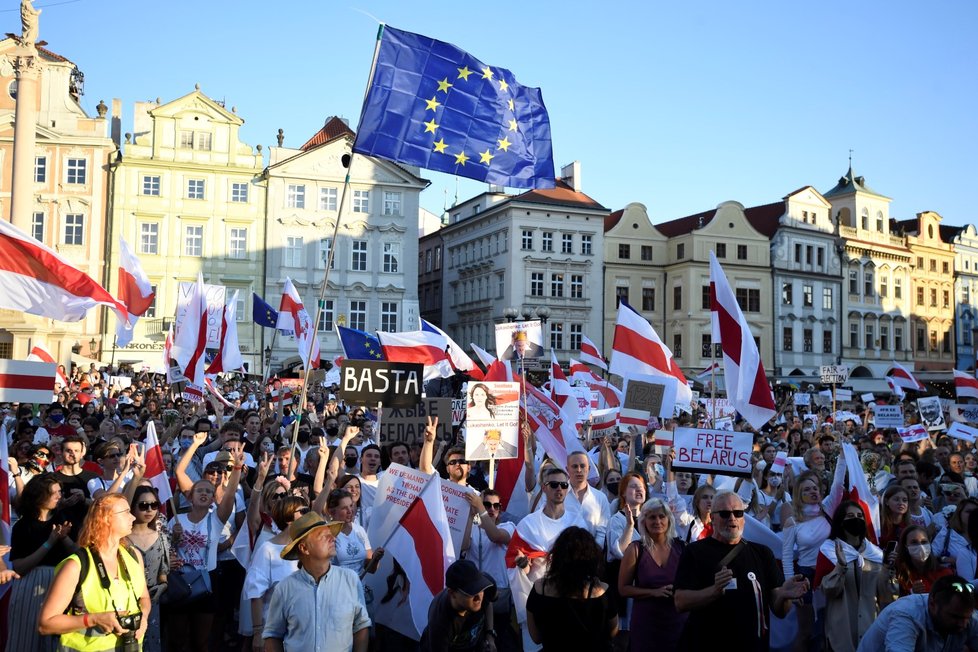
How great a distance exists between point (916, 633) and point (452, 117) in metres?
6.87

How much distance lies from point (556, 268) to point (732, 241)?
1145cm

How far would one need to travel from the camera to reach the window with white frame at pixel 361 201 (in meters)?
51.8

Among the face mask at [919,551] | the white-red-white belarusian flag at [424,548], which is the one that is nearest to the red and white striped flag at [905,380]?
the face mask at [919,551]

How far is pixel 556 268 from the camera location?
5591 cm

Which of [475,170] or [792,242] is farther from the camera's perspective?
[792,242]

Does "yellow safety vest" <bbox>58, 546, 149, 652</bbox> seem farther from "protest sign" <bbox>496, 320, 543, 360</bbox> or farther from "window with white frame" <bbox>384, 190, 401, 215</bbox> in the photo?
"window with white frame" <bbox>384, 190, 401, 215</bbox>

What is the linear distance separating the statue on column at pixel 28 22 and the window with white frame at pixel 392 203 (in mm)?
30700

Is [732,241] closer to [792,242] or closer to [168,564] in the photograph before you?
[792,242]

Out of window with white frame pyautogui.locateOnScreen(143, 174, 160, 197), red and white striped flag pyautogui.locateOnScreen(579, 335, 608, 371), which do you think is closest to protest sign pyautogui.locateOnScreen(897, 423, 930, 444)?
red and white striped flag pyautogui.locateOnScreen(579, 335, 608, 371)

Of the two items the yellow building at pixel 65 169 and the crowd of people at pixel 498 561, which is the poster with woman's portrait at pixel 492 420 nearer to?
the crowd of people at pixel 498 561

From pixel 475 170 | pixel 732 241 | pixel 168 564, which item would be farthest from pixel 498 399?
pixel 732 241

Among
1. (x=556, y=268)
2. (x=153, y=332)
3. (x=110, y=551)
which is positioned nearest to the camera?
(x=110, y=551)

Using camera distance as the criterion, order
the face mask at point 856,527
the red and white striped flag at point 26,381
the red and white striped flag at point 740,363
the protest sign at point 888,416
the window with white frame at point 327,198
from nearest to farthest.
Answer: the face mask at point 856,527 → the red and white striped flag at point 26,381 → the red and white striped flag at point 740,363 → the protest sign at point 888,416 → the window with white frame at point 327,198

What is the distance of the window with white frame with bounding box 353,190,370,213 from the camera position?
5175 centimetres
